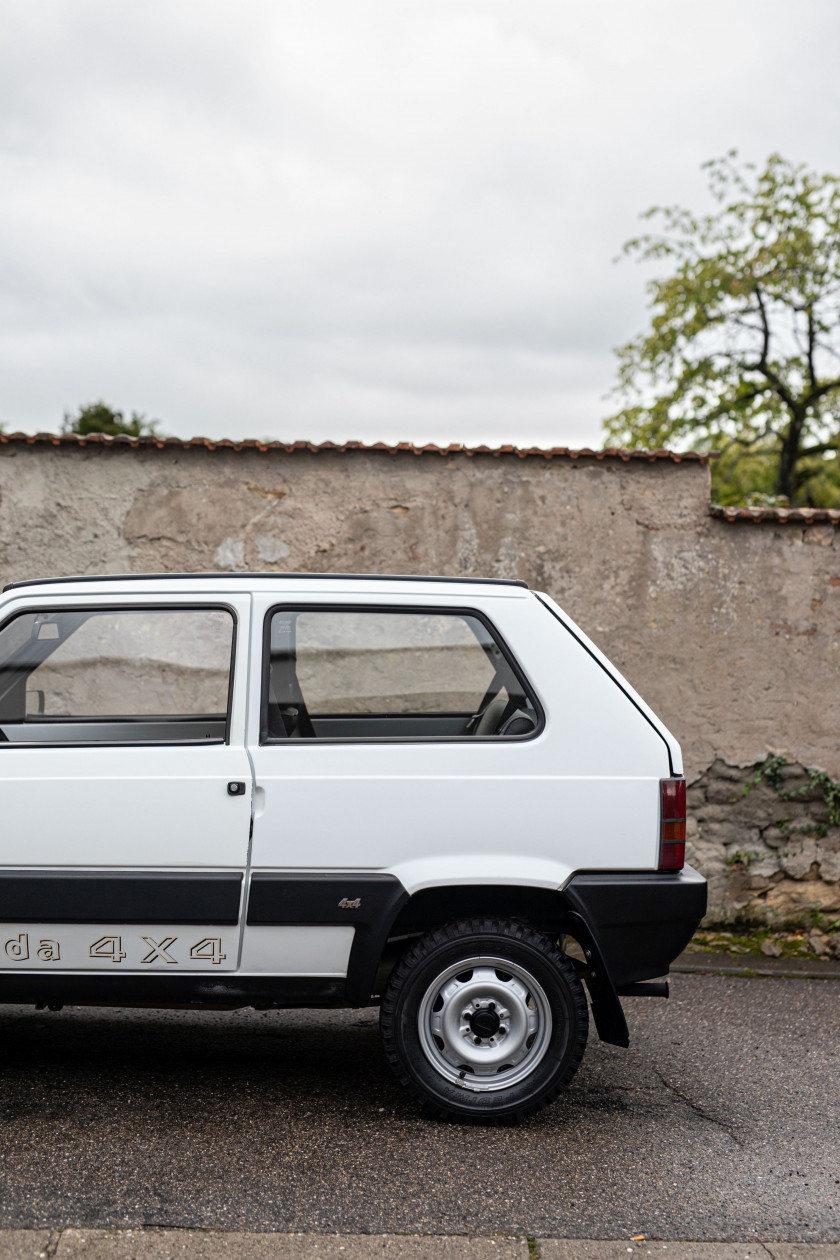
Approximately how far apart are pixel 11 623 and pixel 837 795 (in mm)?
5263

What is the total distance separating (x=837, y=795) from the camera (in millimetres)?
6766

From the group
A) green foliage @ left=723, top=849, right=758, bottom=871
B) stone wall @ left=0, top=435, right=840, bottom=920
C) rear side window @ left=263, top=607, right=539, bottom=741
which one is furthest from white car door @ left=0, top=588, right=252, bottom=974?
green foliage @ left=723, top=849, right=758, bottom=871

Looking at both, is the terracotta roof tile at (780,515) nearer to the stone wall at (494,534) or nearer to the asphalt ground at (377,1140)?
the stone wall at (494,534)

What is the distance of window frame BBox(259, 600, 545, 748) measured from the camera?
142 inches

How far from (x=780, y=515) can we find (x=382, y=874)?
178 inches

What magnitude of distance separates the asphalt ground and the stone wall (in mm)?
2810

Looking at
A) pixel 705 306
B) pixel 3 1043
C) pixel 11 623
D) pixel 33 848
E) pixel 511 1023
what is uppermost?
pixel 705 306

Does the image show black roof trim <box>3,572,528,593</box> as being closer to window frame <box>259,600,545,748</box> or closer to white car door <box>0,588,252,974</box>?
window frame <box>259,600,545,748</box>

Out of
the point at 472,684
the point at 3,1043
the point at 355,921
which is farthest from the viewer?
the point at 472,684

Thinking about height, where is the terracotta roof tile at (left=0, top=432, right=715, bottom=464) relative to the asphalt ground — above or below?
above

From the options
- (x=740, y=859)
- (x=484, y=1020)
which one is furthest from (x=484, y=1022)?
(x=740, y=859)

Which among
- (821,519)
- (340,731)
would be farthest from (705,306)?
(340,731)

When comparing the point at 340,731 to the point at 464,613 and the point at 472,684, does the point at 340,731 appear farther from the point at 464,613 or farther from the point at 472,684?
the point at 472,684

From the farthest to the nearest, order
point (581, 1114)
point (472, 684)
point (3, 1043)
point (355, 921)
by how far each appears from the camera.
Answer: point (472, 684) → point (3, 1043) → point (581, 1114) → point (355, 921)
